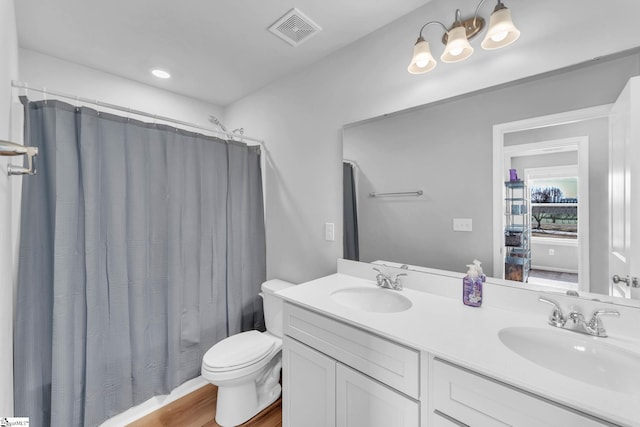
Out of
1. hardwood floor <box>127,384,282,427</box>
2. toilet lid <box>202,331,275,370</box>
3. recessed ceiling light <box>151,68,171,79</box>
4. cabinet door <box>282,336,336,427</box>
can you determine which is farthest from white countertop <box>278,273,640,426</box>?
recessed ceiling light <box>151,68,171,79</box>

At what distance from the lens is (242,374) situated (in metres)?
1.53

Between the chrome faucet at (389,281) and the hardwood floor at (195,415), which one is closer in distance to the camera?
the chrome faucet at (389,281)

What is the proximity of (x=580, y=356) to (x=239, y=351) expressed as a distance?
1619mm

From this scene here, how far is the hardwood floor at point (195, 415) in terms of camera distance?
1.61 m

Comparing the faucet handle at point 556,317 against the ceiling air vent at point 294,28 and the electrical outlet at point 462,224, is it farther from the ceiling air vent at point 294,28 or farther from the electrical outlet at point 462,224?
the ceiling air vent at point 294,28

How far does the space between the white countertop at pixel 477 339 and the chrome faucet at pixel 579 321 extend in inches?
1.2

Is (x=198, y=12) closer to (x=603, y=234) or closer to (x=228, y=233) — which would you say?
(x=228, y=233)

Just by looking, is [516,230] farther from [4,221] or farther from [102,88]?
[102,88]

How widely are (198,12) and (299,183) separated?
1.18m

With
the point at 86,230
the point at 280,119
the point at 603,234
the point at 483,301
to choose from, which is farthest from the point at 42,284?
the point at 603,234

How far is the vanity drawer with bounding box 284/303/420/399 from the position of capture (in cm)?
89

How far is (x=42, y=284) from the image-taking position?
138 cm

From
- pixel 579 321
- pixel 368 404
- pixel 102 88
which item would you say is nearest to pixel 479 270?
pixel 579 321

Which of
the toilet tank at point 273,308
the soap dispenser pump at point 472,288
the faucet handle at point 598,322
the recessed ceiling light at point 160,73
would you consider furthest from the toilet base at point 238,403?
the recessed ceiling light at point 160,73
